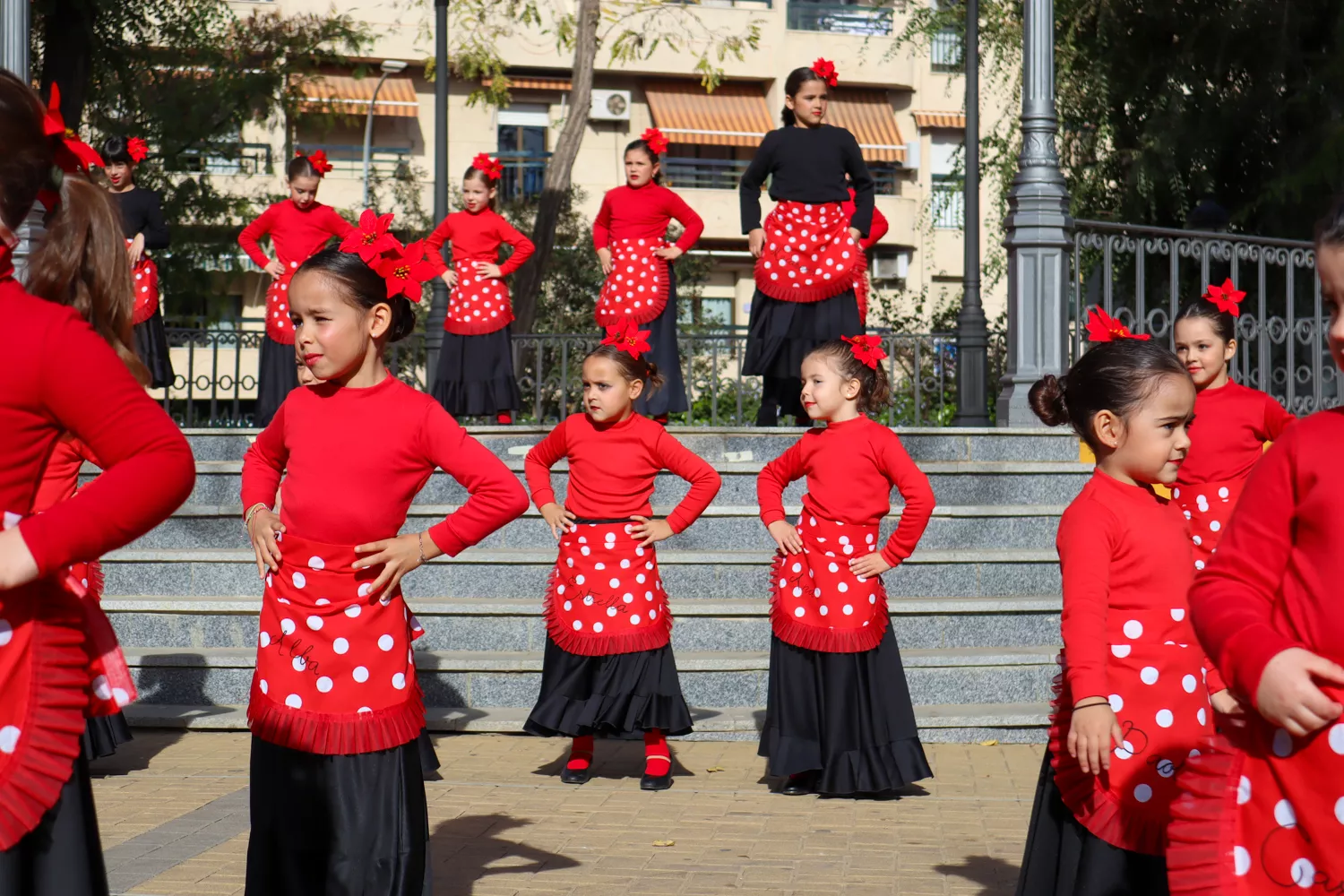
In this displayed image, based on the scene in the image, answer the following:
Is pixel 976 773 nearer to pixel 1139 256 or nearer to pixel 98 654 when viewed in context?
pixel 98 654

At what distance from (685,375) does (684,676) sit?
967 cm

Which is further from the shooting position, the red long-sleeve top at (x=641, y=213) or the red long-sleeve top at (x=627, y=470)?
the red long-sleeve top at (x=641, y=213)

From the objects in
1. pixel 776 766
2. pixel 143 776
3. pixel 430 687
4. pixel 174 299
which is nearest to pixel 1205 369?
pixel 776 766

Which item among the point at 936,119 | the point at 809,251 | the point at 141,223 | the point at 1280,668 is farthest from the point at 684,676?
the point at 936,119

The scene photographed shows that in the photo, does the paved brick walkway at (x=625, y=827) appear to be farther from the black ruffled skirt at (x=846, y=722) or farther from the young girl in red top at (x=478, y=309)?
the young girl in red top at (x=478, y=309)

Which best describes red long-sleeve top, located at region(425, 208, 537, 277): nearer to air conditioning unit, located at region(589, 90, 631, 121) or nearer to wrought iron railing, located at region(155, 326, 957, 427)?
wrought iron railing, located at region(155, 326, 957, 427)

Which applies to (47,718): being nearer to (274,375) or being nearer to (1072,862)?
(1072,862)

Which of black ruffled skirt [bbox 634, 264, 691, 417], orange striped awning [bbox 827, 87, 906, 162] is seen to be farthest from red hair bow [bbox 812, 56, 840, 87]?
orange striped awning [bbox 827, 87, 906, 162]

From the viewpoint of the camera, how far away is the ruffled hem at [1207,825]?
2529 millimetres

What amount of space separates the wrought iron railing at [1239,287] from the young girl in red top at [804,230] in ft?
5.46

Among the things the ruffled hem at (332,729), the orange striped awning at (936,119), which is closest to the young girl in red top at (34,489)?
the ruffled hem at (332,729)

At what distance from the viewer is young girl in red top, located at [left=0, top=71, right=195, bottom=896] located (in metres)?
2.50

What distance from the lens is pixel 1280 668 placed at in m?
2.33

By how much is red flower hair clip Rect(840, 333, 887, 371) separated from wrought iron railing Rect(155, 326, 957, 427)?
7708mm
